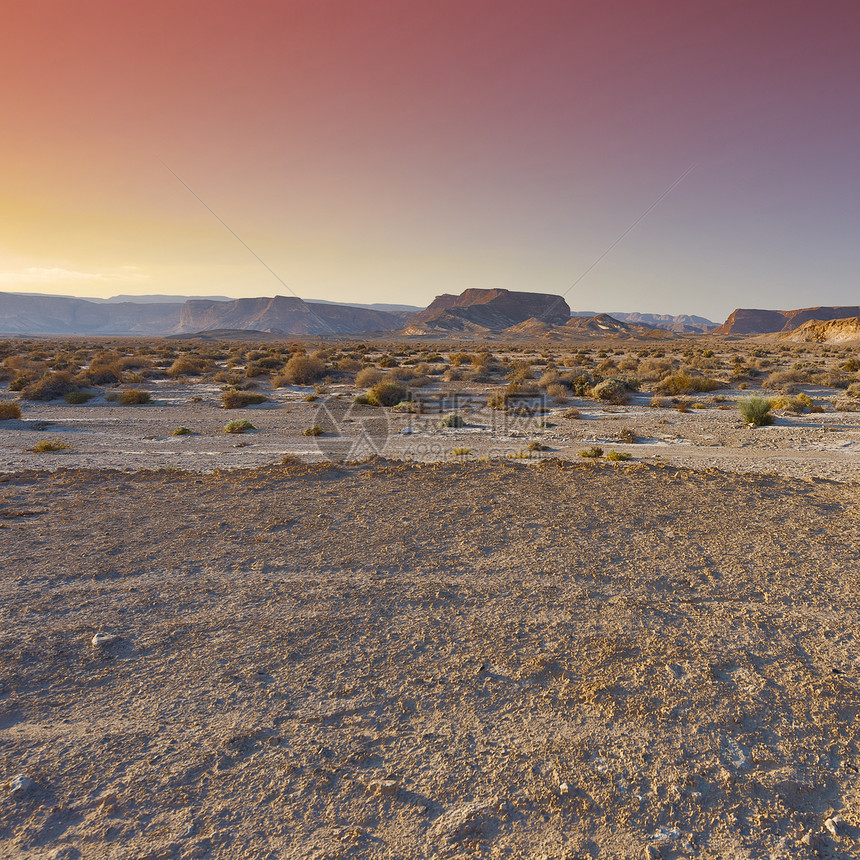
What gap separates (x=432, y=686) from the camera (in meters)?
4.01

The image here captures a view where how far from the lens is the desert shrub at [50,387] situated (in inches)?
779

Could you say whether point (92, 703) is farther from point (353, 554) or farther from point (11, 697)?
point (353, 554)

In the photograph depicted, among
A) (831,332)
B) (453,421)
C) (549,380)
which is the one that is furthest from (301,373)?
(831,332)

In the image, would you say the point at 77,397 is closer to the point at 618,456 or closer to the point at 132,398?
the point at 132,398

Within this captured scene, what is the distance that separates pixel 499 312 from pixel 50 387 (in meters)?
153

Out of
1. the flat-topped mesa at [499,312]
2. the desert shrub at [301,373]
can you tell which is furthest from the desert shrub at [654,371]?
the flat-topped mesa at [499,312]

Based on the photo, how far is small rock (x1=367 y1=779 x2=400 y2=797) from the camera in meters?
3.08

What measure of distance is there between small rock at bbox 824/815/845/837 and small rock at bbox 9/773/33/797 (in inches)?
189

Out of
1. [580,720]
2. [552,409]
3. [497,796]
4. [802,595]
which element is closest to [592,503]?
[802,595]

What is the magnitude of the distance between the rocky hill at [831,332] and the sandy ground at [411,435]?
216ft

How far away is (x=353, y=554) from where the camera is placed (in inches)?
251

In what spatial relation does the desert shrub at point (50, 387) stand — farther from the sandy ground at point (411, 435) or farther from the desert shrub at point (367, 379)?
the desert shrub at point (367, 379)

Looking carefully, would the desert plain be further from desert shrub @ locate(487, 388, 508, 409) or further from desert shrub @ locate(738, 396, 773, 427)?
desert shrub @ locate(487, 388, 508, 409)

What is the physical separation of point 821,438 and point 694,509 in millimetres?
7908
